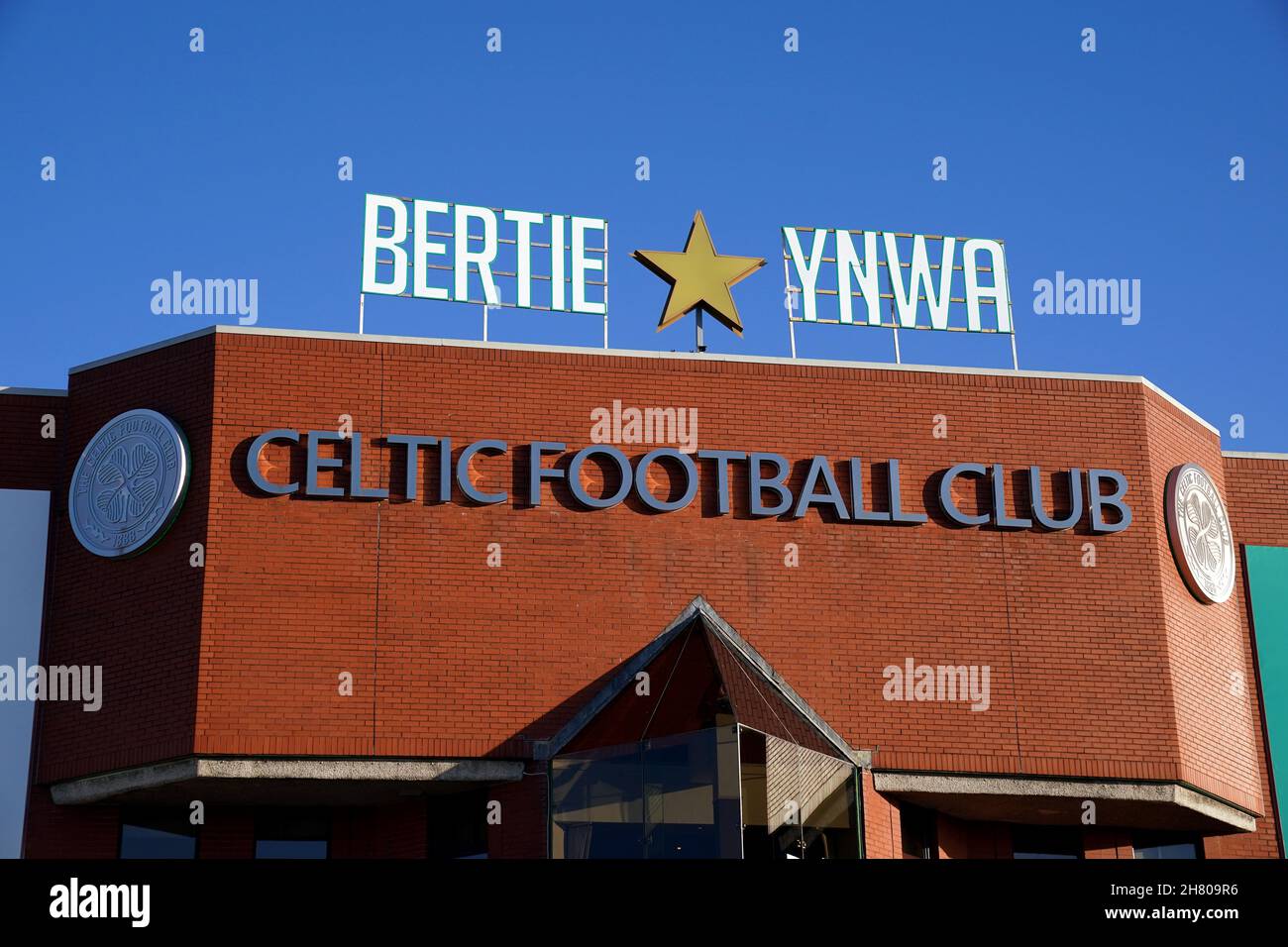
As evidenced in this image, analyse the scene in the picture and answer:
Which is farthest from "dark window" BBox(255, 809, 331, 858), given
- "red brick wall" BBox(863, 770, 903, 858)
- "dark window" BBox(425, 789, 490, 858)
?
"red brick wall" BBox(863, 770, 903, 858)

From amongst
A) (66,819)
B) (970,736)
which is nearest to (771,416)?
(970,736)

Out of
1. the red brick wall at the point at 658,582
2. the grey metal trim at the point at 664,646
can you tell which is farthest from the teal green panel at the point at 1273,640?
the grey metal trim at the point at 664,646

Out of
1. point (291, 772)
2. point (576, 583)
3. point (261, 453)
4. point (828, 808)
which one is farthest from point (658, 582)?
point (261, 453)

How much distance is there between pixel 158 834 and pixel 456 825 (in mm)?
4646

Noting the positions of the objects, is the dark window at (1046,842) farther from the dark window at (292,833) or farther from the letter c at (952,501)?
the dark window at (292,833)

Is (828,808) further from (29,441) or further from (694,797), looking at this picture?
(29,441)

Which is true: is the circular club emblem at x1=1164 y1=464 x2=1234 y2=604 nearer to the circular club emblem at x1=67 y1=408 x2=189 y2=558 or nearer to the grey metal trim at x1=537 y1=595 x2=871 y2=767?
the grey metal trim at x1=537 y1=595 x2=871 y2=767

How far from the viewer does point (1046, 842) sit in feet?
95.0

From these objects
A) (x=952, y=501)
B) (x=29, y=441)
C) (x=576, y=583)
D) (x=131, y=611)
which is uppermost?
(x=29, y=441)

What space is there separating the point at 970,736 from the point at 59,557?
47.3ft
